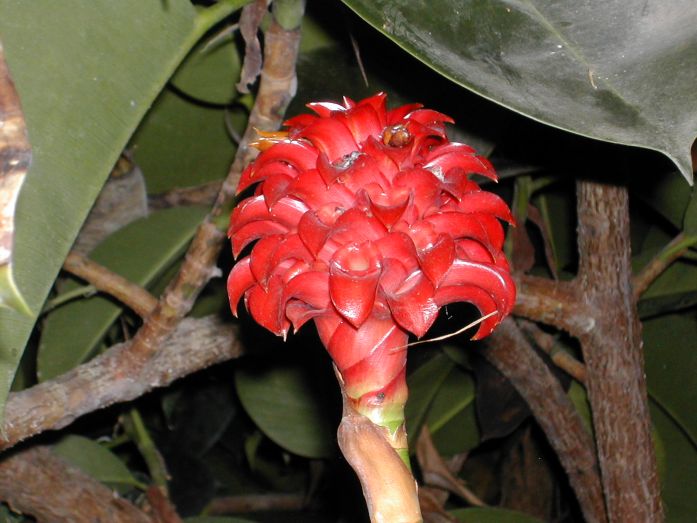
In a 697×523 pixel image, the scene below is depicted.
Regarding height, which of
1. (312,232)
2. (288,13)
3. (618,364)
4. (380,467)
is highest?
(288,13)

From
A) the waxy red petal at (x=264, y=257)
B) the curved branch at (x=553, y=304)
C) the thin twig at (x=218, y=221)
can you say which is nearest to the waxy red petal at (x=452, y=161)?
the waxy red petal at (x=264, y=257)

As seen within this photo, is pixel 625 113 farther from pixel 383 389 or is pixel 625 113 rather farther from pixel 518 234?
pixel 518 234

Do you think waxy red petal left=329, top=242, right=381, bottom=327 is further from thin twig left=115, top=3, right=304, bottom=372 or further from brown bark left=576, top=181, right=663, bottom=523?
brown bark left=576, top=181, right=663, bottom=523

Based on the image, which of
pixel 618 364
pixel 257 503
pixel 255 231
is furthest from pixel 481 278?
pixel 257 503

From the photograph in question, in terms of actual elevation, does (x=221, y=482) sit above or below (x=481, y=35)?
below

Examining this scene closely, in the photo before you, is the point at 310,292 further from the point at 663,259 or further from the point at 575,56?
the point at 663,259

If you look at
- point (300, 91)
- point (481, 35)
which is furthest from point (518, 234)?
point (481, 35)
